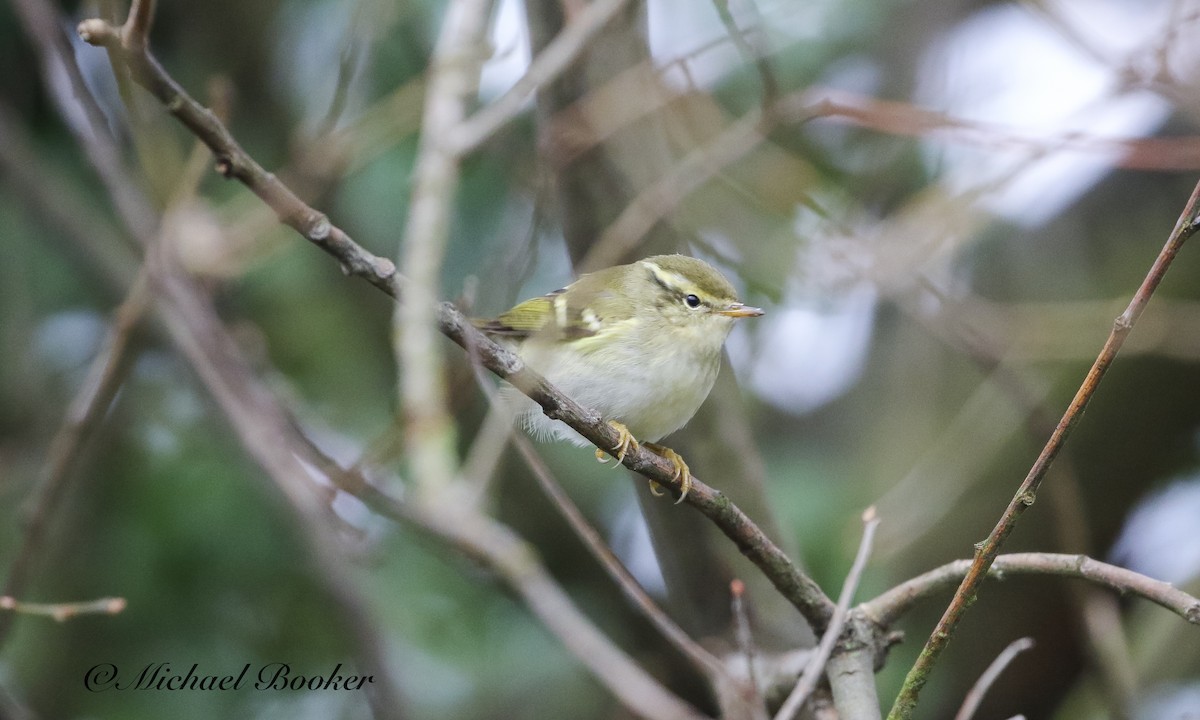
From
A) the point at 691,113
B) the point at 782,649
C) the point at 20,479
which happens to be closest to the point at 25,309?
the point at 20,479

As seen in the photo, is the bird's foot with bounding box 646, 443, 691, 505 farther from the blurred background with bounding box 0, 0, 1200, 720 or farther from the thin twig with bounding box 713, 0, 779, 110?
the thin twig with bounding box 713, 0, 779, 110

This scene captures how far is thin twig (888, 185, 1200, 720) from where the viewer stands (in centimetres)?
157

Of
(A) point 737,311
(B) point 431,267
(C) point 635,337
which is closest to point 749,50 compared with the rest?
(A) point 737,311

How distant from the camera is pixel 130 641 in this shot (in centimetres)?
385

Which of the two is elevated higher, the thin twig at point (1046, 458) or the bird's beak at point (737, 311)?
the bird's beak at point (737, 311)

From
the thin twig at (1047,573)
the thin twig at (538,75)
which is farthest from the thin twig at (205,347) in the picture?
the thin twig at (1047,573)

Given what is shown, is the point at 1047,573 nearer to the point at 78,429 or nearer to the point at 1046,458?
the point at 1046,458

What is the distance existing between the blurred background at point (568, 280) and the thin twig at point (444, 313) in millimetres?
1041

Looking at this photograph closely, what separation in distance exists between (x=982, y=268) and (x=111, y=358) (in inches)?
158

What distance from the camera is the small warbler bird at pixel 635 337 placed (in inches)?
125

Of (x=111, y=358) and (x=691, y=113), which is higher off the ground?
(x=691, y=113)

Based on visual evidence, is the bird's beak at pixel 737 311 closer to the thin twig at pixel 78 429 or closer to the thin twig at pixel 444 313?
the thin twig at pixel 444 313

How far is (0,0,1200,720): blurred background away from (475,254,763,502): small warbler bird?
160 mm

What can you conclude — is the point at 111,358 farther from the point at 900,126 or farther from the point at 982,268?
the point at 982,268
